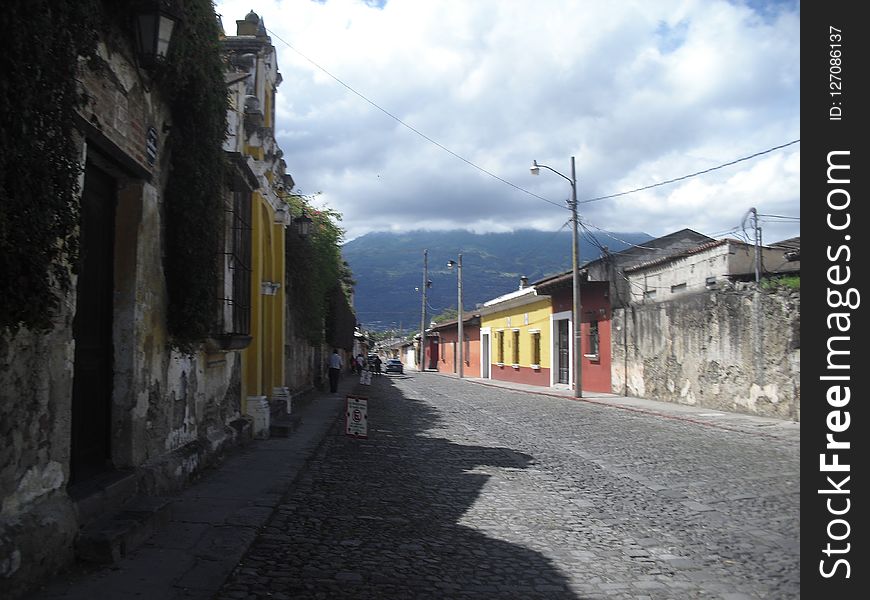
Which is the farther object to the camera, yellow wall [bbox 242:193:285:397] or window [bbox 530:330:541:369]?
window [bbox 530:330:541:369]

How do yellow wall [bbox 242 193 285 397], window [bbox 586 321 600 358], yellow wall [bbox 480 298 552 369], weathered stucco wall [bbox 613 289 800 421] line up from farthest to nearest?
yellow wall [bbox 480 298 552 369], window [bbox 586 321 600 358], weathered stucco wall [bbox 613 289 800 421], yellow wall [bbox 242 193 285 397]

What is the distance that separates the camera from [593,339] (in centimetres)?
2377

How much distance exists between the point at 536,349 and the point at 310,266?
1591 centimetres

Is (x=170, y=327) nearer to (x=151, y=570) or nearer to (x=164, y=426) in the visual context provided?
(x=164, y=426)

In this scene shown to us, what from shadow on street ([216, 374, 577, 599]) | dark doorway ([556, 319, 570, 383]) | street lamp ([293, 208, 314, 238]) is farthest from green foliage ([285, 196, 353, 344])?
dark doorway ([556, 319, 570, 383])

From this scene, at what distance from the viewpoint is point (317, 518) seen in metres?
5.86

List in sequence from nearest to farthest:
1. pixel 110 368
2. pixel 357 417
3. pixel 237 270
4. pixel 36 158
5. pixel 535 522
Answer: pixel 36 158 < pixel 110 368 < pixel 535 522 < pixel 237 270 < pixel 357 417

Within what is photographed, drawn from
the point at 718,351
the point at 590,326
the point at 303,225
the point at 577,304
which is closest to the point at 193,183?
the point at 303,225

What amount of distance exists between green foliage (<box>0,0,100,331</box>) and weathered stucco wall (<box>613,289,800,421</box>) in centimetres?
1268

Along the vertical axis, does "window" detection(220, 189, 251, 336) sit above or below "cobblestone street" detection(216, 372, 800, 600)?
above

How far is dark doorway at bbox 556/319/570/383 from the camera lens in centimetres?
2706

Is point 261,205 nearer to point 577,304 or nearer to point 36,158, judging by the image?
point 36,158

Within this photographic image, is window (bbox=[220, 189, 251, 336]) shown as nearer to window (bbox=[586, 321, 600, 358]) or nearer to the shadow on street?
the shadow on street
